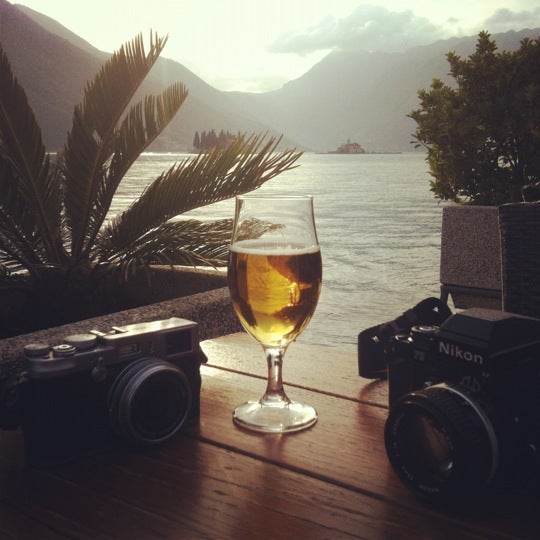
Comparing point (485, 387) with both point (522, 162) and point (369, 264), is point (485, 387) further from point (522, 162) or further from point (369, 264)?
point (369, 264)

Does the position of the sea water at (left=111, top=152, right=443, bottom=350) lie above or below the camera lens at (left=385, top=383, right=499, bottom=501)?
below

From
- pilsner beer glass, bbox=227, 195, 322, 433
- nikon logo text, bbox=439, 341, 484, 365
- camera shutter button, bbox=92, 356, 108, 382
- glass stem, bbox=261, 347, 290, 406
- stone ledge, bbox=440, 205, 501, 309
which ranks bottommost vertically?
stone ledge, bbox=440, 205, 501, 309

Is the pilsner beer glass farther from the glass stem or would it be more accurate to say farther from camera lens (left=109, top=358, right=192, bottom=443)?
camera lens (left=109, top=358, right=192, bottom=443)

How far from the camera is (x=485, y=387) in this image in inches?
42.2

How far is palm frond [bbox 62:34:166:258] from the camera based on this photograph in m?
3.35

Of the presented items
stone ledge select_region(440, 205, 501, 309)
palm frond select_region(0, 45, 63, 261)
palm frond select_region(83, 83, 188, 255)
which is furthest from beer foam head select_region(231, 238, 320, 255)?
stone ledge select_region(440, 205, 501, 309)

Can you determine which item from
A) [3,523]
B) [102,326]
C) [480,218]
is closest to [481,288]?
[480,218]

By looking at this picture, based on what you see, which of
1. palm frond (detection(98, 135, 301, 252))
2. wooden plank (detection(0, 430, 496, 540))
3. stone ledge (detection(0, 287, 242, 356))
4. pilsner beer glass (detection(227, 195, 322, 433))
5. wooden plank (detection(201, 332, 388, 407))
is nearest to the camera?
wooden plank (detection(0, 430, 496, 540))

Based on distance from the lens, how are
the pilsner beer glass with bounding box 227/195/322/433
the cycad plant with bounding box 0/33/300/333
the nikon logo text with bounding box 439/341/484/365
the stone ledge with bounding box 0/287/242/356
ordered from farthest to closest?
1. the cycad plant with bounding box 0/33/300/333
2. the stone ledge with bounding box 0/287/242/356
3. the pilsner beer glass with bounding box 227/195/322/433
4. the nikon logo text with bounding box 439/341/484/365

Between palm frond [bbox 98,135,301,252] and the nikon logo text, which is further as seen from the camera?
palm frond [bbox 98,135,301,252]

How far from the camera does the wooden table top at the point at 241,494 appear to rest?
921 mm

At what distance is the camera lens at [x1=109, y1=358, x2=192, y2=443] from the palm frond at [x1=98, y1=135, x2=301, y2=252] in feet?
7.57

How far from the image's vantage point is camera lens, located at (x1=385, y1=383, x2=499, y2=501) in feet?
3.18

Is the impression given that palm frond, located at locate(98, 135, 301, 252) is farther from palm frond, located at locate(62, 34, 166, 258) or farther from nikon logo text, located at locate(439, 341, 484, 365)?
nikon logo text, located at locate(439, 341, 484, 365)
